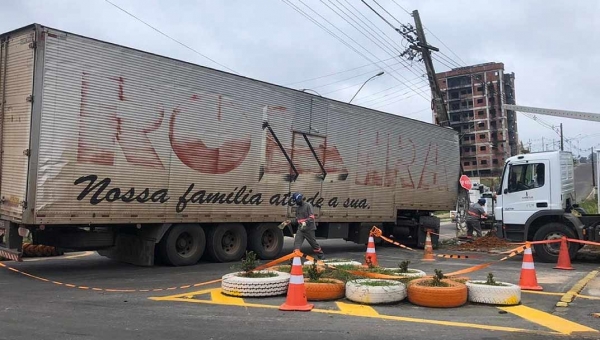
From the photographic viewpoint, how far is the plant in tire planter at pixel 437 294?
6.89 metres

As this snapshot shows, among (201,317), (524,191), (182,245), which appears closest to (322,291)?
(201,317)

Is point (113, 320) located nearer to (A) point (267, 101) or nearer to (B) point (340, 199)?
(A) point (267, 101)

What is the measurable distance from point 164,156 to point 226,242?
288cm

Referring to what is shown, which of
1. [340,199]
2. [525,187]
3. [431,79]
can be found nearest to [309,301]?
[340,199]

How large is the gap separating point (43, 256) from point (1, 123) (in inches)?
186

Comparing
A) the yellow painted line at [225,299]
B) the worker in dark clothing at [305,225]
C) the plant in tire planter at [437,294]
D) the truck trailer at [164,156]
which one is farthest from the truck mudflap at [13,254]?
the plant in tire planter at [437,294]

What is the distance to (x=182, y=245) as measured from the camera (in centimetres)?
1132

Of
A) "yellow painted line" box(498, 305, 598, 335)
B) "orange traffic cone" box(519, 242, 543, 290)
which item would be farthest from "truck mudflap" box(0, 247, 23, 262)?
"orange traffic cone" box(519, 242, 543, 290)

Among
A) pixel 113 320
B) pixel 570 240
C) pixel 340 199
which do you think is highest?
pixel 340 199

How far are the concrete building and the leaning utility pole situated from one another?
6917 cm

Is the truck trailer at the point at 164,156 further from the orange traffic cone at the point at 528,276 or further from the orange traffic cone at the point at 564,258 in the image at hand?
the orange traffic cone at the point at 528,276

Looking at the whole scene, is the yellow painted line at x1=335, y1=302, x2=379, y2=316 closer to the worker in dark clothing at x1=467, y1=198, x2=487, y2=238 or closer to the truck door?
the truck door

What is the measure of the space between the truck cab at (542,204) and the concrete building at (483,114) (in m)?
80.9

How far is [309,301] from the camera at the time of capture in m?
7.30
